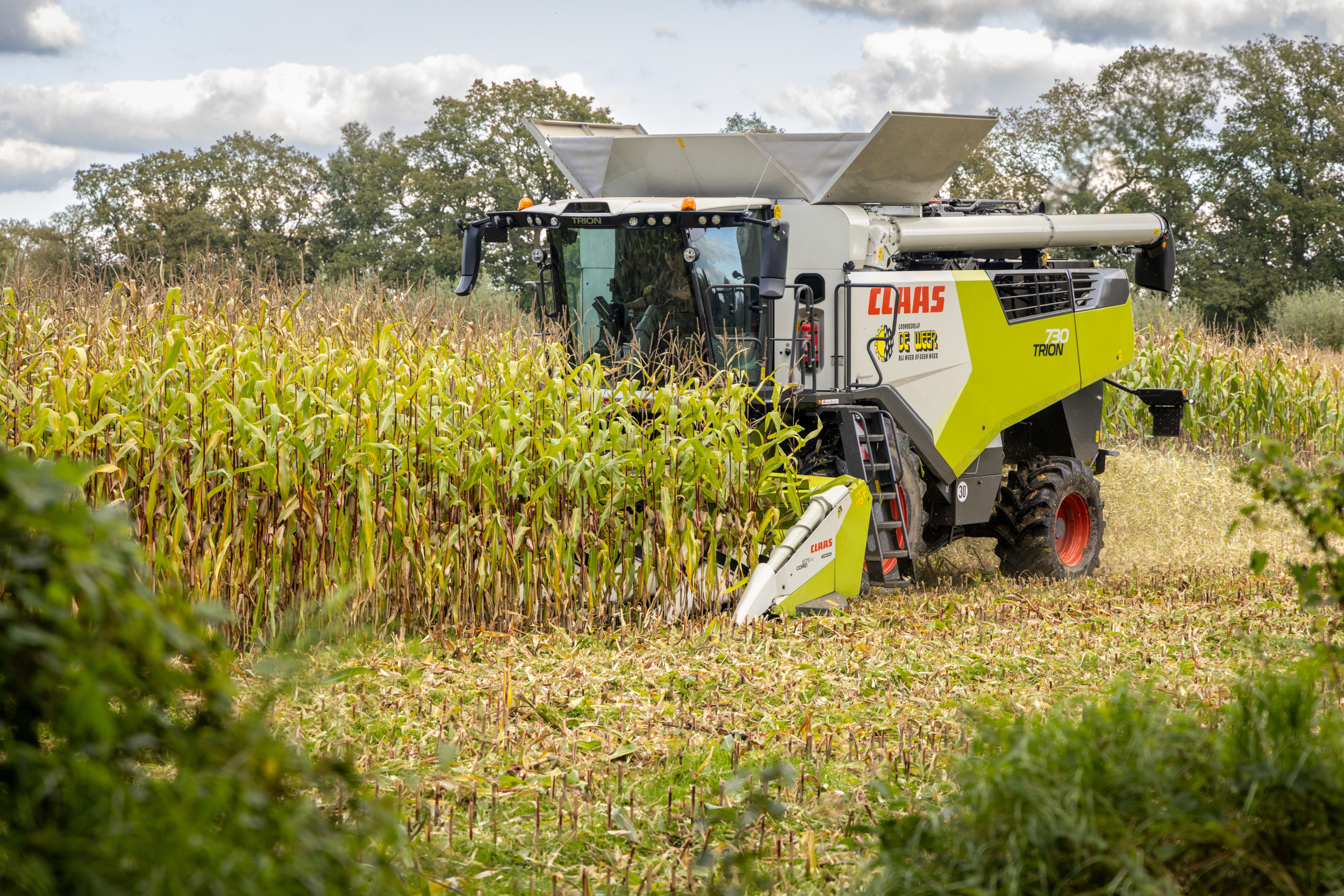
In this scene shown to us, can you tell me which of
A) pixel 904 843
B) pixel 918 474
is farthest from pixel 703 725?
pixel 918 474

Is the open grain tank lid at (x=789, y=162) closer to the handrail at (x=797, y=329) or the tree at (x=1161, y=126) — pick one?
the handrail at (x=797, y=329)

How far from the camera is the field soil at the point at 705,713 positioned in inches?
110

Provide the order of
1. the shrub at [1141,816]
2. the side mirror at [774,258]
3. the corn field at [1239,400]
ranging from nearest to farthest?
the shrub at [1141,816], the side mirror at [774,258], the corn field at [1239,400]

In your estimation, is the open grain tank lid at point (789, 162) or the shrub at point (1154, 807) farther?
the open grain tank lid at point (789, 162)

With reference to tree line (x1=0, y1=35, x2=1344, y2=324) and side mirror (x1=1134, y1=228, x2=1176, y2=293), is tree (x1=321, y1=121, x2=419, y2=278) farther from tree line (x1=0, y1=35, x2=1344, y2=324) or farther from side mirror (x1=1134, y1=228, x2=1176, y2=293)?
side mirror (x1=1134, y1=228, x2=1176, y2=293)

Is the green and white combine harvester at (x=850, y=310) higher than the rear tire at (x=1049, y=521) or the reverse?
higher

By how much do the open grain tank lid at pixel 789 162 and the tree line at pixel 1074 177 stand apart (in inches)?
995

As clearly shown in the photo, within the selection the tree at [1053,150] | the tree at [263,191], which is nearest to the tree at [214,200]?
the tree at [263,191]

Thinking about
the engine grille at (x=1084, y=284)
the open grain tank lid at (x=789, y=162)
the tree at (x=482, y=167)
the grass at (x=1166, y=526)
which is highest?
the tree at (x=482, y=167)

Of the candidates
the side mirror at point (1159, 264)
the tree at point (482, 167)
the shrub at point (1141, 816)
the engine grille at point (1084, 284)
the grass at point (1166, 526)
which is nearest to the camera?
the shrub at point (1141, 816)

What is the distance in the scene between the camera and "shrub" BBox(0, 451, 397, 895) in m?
1.13

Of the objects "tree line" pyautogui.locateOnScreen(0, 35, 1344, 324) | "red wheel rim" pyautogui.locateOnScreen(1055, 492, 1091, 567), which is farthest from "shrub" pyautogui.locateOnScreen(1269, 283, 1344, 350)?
"red wheel rim" pyautogui.locateOnScreen(1055, 492, 1091, 567)

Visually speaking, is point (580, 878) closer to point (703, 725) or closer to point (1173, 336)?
point (703, 725)

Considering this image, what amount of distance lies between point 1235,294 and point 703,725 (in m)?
33.8
